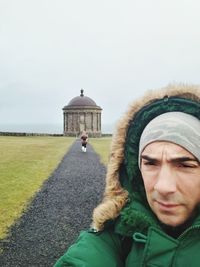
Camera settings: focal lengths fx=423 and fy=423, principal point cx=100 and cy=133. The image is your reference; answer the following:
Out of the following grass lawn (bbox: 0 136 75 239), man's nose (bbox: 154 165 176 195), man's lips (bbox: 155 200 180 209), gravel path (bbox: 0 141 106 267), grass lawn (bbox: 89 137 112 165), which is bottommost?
gravel path (bbox: 0 141 106 267)

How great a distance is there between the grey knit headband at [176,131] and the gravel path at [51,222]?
544 cm

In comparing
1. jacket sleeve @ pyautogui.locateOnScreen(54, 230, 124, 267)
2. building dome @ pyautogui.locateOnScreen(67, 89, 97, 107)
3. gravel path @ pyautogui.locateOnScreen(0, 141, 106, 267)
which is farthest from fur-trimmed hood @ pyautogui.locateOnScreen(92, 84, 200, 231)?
building dome @ pyautogui.locateOnScreen(67, 89, 97, 107)

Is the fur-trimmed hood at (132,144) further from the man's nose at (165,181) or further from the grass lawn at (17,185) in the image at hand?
the grass lawn at (17,185)

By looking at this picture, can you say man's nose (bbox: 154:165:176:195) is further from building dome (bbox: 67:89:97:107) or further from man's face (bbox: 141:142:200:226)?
building dome (bbox: 67:89:97:107)

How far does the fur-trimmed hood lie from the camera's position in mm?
2818

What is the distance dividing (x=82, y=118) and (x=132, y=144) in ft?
288

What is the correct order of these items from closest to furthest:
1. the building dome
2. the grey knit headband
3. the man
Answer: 1. the man
2. the grey knit headband
3. the building dome

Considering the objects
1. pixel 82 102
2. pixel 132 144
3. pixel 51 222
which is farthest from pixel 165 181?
pixel 82 102

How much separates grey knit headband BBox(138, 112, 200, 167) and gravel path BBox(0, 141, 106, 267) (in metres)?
5.44

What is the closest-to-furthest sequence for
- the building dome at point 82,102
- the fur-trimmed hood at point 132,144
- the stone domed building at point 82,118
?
the fur-trimmed hood at point 132,144 < the stone domed building at point 82,118 < the building dome at point 82,102

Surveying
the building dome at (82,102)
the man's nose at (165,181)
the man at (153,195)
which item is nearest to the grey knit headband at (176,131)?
the man at (153,195)

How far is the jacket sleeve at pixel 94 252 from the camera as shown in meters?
2.41

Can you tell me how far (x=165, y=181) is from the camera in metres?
2.55

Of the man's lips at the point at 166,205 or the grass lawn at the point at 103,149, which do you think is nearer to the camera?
the man's lips at the point at 166,205
